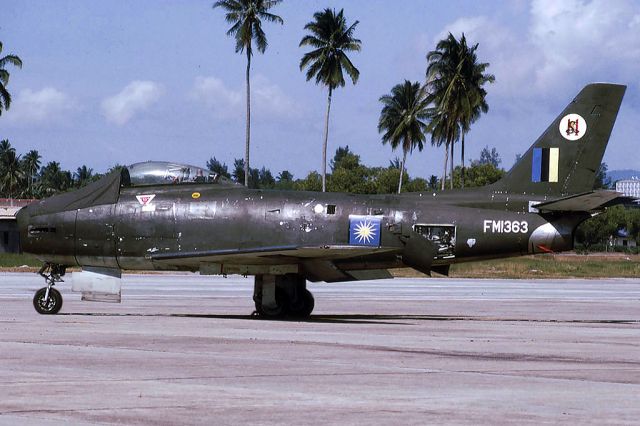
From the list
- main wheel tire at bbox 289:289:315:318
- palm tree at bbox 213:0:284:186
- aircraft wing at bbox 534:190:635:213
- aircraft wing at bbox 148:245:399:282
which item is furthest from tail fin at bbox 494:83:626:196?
palm tree at bbox 213:0:284:186

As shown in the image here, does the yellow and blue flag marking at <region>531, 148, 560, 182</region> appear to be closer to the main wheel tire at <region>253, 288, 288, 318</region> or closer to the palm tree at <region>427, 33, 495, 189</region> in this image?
the main wheel tire at <region>253, 288, 288, 318</region>

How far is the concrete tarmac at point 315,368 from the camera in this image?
10.4 meters

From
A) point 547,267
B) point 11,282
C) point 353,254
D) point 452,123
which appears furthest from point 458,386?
Result: point 452,123

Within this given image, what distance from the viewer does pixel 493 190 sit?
24.3m

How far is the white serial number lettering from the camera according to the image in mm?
23609

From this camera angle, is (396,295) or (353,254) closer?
(353,254)

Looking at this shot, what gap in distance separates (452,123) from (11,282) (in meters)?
69.5

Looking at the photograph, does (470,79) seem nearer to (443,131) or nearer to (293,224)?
(443,131)

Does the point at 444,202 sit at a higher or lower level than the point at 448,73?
lower

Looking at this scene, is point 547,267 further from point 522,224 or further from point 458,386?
point 458,386

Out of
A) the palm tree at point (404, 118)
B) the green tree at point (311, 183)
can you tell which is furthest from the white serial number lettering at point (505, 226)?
the green tree at point (311, 183)

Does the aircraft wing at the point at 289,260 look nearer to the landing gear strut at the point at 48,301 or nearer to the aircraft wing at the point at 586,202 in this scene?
the landing gear strut at the point at 48,301

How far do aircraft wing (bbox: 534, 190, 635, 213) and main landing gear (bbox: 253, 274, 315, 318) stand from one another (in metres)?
5.57

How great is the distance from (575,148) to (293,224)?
21.5ft
